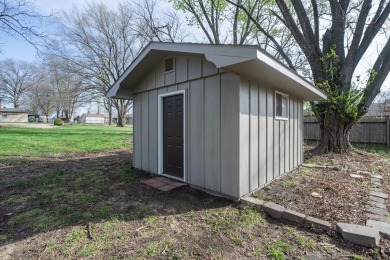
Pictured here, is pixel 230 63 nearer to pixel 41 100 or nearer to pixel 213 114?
pixel 213 114

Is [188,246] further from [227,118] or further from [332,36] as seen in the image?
[332,36]

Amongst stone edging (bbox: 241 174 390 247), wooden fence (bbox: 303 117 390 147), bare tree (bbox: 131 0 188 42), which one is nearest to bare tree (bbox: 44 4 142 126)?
bare tree (bbox: 131 0 188 42)

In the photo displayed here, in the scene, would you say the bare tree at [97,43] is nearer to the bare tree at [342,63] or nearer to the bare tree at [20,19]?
the bare tree at [20,19]

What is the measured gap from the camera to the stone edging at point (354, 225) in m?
2.59

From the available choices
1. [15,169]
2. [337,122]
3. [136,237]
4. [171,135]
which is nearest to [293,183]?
[171,135]

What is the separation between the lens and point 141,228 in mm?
2986

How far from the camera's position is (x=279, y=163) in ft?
17.3

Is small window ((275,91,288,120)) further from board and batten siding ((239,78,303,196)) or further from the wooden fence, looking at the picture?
the wooden fence

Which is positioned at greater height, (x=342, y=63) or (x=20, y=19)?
(x=20, y=19)

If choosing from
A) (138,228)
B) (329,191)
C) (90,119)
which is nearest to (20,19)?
(138,228)

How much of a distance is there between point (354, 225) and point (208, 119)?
269 centimetres

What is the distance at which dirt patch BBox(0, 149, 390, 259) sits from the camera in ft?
8.09

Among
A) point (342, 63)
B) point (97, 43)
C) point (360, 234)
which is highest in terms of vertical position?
point (97, 43)

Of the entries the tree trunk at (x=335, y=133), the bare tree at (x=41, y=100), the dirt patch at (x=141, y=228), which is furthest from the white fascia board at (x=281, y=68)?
the bare tree at (x=41, y=100)
